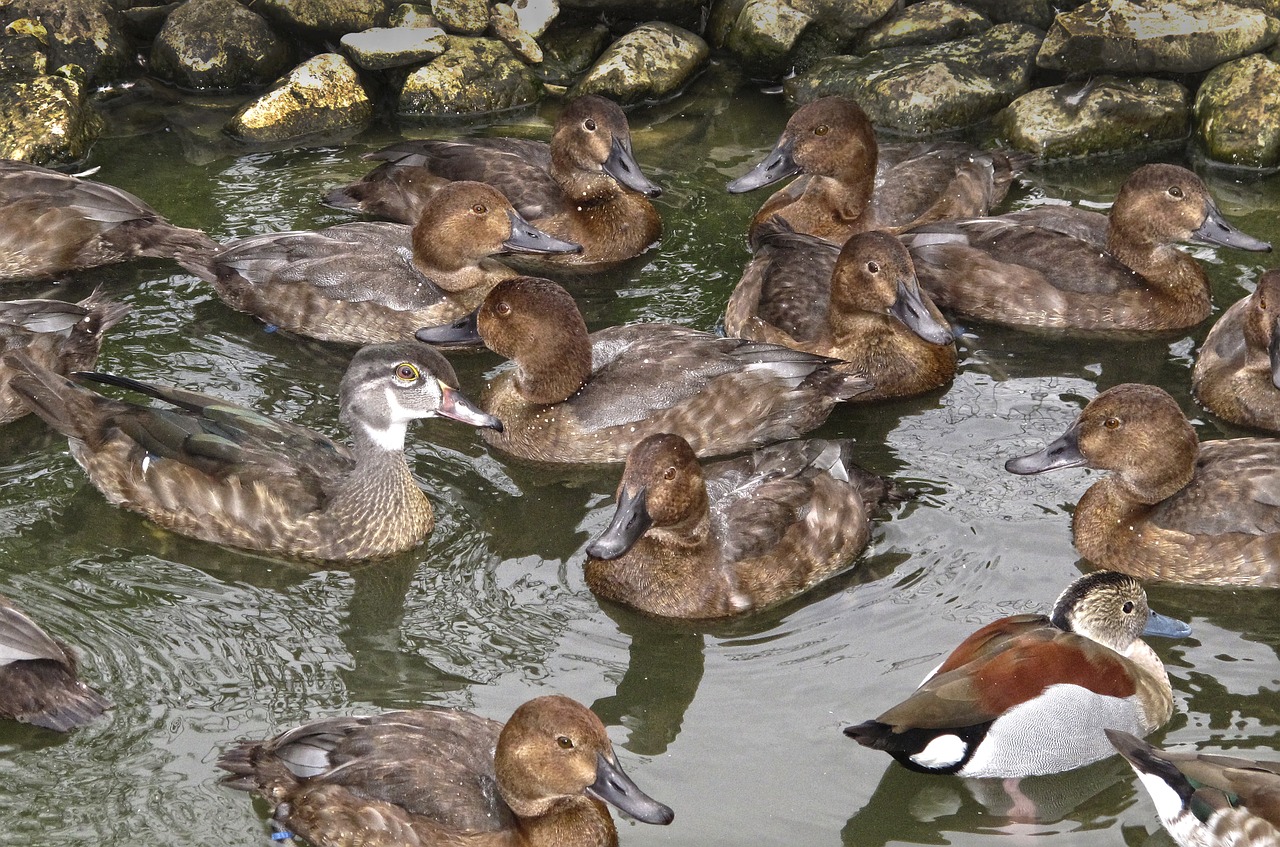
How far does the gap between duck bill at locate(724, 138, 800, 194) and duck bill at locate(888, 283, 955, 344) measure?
5.91ft

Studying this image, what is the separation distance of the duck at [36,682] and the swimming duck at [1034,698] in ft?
9.88

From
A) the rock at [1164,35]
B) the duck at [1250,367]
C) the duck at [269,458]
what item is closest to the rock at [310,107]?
the duck at [269,458]

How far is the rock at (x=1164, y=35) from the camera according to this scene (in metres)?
11.6

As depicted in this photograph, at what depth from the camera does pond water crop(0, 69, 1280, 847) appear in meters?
5.96

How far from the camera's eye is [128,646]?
673cm

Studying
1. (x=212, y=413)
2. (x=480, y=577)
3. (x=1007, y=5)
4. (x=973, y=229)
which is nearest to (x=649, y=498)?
(x=480, y=577)

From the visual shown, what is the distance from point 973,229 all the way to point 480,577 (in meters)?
4.13

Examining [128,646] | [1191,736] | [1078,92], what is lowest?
[128,646]

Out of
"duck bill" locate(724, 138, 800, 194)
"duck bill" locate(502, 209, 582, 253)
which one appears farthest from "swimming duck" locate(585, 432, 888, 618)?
"duck bill" locate(724, 138, 800, 194)

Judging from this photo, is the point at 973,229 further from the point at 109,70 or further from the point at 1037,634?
the point at 109,70

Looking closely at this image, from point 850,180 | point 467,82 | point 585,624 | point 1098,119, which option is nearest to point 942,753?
point 585,624

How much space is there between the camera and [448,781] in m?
5.57

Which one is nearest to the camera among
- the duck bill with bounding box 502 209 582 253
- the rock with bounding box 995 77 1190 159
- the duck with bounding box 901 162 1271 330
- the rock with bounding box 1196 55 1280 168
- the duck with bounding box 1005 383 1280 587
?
the duck with bounding box 1005 383 1280 587

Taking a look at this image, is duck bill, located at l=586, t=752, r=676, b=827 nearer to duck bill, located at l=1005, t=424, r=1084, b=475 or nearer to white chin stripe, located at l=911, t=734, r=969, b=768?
white chin stripe, located at l=911, t=734, r=969, b=768
